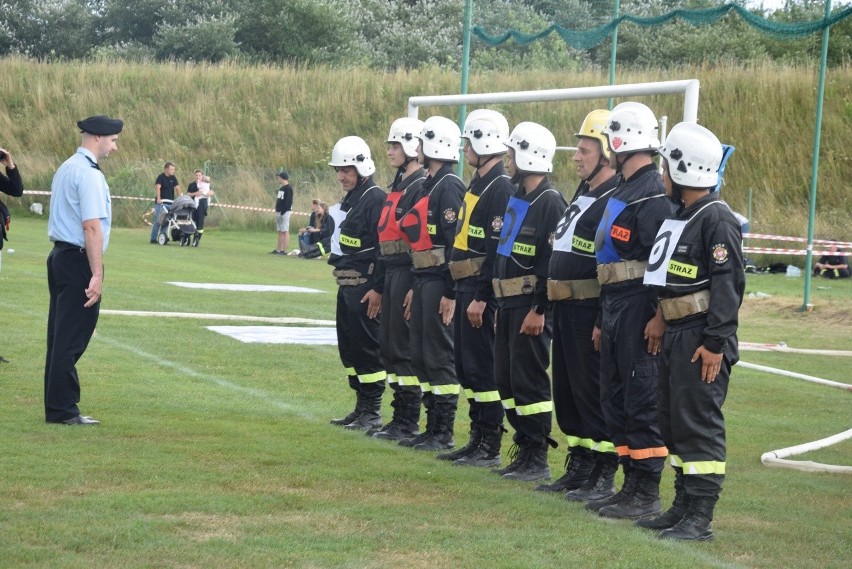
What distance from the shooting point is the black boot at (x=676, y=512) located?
7.38 metres

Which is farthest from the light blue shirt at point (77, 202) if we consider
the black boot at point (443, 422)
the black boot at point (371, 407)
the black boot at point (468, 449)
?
the black boot at point (468, 449)

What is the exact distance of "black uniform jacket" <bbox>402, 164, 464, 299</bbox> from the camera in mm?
A: 9945

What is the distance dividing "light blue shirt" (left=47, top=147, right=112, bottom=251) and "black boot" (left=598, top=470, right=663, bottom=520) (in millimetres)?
4452

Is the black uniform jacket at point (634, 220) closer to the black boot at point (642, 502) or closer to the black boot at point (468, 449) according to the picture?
the black boot at point (642, 502)

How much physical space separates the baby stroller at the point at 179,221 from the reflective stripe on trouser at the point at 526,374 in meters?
25.7

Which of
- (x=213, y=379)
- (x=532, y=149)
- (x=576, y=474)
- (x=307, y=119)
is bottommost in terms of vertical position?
(x=213, y=379)

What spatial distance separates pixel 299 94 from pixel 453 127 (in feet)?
125

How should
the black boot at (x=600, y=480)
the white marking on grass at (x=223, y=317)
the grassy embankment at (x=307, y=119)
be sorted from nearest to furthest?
1. the black boot at (x=600, y=480)
2. the white marking on grass at (x=223, y=317)
3. the grassy embankment at (x=307, y=119)

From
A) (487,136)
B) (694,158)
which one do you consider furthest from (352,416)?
(694,158)

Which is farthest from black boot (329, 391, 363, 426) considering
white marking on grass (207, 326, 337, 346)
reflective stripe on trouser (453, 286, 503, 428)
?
white marking on grass (207, 326, 337, 346)

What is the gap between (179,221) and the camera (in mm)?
33938

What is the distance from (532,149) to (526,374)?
4.97 feet

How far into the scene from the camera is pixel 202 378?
12.8 m

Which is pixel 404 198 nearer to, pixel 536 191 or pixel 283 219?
pixel 536 191
